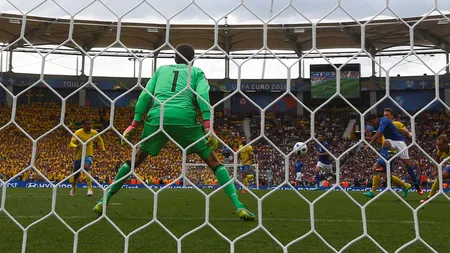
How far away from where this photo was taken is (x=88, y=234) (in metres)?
2.94

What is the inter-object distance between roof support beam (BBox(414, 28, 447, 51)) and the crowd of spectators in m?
3.97

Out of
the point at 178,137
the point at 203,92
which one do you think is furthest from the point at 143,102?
the point at 203,92

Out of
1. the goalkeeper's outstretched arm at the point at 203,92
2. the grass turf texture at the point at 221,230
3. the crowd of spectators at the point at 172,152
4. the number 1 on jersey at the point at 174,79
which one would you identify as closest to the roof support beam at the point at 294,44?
the crowd of spectators at the point at 172,152

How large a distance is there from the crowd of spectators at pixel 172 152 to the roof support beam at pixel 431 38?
3.97m

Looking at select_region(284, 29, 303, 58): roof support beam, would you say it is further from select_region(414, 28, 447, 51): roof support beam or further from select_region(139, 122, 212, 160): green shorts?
select_region(139, 122, 212, 160): green shorts

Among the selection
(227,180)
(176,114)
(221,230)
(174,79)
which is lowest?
(221,230)

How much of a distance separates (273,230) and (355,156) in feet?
47.5

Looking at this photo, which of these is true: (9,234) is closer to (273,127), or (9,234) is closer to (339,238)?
(339,238)

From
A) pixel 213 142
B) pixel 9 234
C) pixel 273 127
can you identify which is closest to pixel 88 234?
pixel 9 234

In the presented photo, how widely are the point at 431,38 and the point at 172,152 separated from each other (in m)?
15.3

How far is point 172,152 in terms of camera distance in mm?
17141

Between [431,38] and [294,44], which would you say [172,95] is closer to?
[294,44]

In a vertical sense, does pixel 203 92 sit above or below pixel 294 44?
below

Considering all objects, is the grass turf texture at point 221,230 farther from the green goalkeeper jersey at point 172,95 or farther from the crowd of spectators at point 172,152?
the crowd of spectators at point 172,152
